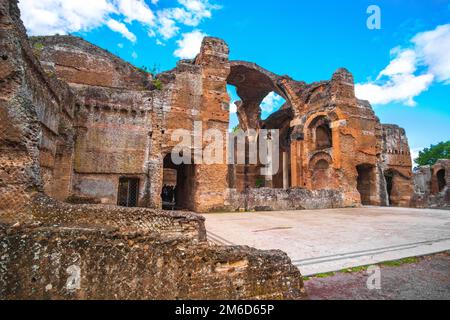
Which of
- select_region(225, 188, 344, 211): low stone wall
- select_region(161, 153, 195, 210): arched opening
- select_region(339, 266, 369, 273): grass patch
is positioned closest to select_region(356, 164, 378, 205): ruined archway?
select_region(225, 188, 344, 211): low stone wall

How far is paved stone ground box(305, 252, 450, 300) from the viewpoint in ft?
9.00

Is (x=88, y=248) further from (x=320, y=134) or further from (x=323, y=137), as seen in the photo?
(x=323, y=137)

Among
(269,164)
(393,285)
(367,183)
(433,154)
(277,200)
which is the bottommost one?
(393,285)

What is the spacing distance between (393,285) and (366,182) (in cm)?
1846

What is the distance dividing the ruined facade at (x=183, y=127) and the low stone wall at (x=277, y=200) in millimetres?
56

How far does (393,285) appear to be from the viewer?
304 centimetres

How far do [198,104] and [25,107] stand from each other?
Answer: 1085 cm

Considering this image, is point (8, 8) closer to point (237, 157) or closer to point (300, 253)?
point (300, 253)

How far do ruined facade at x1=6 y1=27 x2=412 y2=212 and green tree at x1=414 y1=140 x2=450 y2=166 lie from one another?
26.6 meters

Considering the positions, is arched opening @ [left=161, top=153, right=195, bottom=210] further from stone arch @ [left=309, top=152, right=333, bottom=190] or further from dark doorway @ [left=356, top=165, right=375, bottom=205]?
dark doorway @ [left=356, top=165, right=375, bottom=205]

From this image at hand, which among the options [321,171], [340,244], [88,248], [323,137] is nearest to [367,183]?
[321,171]

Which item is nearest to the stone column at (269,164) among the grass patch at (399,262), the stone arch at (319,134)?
the stone arch at (319,134)

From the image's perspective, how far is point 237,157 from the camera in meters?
25.7

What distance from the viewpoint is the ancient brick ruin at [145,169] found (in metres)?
2.36
